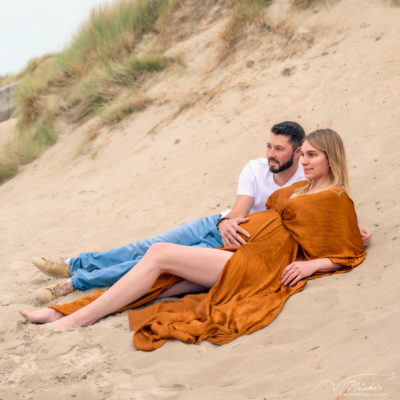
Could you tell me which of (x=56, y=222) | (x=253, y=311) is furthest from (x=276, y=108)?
(x=253, y=311)

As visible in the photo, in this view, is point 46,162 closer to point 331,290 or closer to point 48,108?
point 48,108

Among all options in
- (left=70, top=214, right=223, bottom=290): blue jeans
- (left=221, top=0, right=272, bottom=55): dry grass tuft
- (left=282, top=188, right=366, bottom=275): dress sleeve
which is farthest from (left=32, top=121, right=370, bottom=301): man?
(left=221, top=0, right=272, bottom=55): dry grass tuft

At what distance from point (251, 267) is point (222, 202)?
2.58 meters

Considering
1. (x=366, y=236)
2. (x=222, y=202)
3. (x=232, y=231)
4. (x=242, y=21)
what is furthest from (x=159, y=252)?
(x=242, y=21)

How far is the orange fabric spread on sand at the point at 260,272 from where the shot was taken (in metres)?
3.23

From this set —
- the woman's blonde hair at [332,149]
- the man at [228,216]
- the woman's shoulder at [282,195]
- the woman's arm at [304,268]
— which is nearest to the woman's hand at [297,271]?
the woman's arm at [304,268]

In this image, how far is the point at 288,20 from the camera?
27.1 feet

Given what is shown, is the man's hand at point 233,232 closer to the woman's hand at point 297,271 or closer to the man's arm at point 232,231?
the man's arm at point 232,231

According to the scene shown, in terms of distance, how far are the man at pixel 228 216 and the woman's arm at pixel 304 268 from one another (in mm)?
716

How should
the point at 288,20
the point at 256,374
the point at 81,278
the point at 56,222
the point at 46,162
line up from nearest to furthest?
the point at 256,374, the point at 81,278, the point at 56,222, the point at 288,20, the point at 46,162

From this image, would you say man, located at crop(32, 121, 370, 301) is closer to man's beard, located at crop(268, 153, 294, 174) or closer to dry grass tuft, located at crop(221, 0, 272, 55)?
man's beard, located at crop(268, 153, 294, 174)

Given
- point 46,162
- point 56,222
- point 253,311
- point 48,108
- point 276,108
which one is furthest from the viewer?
point 48,108

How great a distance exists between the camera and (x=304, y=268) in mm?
3455

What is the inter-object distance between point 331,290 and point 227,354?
31.1 inches
